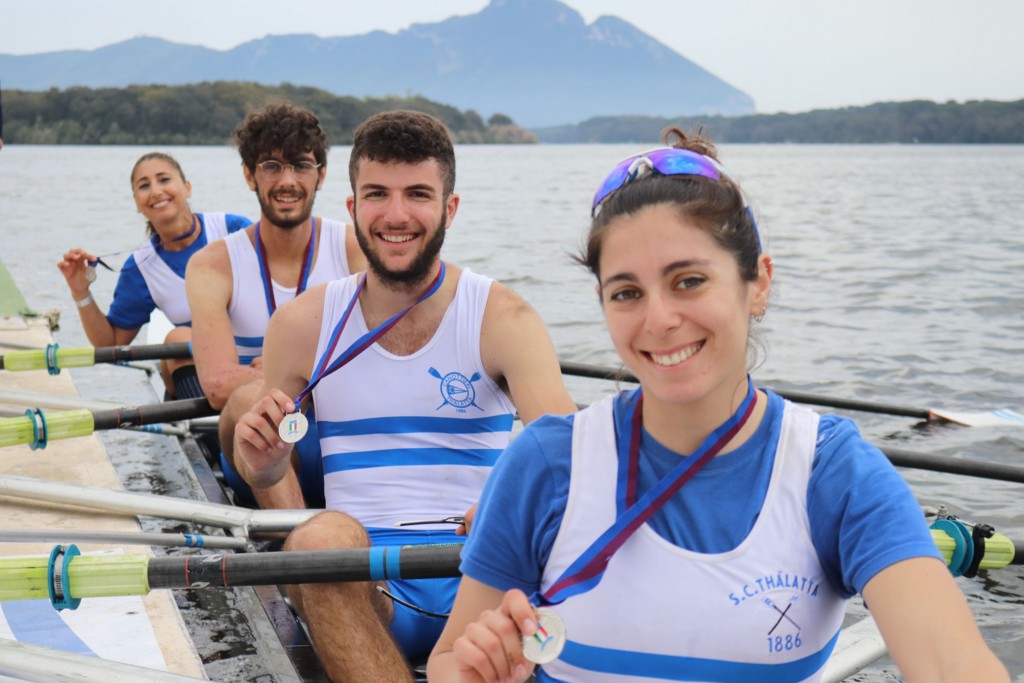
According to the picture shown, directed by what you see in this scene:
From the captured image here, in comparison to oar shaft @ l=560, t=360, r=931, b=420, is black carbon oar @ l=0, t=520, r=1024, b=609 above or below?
above

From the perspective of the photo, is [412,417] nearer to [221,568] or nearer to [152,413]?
[221,568]

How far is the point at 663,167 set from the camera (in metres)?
2.00

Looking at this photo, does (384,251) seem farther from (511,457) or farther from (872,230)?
(872,230)

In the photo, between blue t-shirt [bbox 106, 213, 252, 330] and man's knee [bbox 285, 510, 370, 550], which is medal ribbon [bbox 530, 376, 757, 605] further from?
blue t-shirt [bbox 106, 213, 252, 330]

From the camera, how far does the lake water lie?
7562 millimetres

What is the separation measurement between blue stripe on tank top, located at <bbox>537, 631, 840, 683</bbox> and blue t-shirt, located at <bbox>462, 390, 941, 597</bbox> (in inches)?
6.4

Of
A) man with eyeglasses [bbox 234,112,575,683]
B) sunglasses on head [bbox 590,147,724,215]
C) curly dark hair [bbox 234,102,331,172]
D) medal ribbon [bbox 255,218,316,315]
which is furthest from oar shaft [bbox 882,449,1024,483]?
sunglasses on head [bbox 590,147,724,215]

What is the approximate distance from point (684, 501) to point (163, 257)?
5444mm

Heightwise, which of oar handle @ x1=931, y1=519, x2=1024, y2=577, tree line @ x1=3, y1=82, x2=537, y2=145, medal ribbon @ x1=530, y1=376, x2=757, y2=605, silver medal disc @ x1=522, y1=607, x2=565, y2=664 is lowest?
oar handle @ x1=931, y1=519, x2=1024, y2=577

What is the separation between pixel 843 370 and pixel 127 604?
27.4 ft

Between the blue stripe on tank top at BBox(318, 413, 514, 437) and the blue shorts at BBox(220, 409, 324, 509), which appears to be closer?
the blue stripe on tank top at BBox(318, 413, 514, 437)

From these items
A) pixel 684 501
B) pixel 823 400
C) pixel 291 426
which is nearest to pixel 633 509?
pixel 684 501

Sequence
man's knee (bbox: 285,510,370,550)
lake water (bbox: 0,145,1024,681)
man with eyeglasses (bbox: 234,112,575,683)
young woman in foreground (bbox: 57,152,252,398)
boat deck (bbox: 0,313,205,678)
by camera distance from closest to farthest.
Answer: man's knee (bbox: 285,510,370,550) → boat deck (bbox: 0,313,205,678) → man with eyeglasses (bbox: 234,112,575,683) → young woman in foreground (bbox: 57,152,252,398) → lake water (bbox: 0,145,1024,681)

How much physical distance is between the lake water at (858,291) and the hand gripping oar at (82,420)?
2.36m
